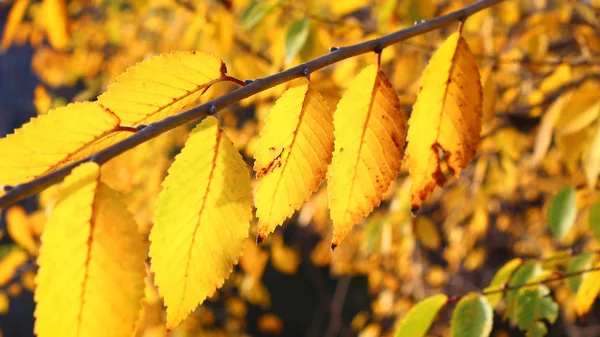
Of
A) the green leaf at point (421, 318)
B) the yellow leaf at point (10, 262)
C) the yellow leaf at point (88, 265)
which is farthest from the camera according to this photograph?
the yellow leaf at point (10, 262)

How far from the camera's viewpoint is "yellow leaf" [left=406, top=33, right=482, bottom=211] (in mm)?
502

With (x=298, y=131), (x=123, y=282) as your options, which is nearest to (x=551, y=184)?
(x=298, y=131)

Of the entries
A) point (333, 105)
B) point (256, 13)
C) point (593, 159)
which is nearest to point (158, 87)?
point (333, 105)

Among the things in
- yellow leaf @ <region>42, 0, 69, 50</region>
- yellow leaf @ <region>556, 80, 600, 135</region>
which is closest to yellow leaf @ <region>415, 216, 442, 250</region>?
yellow leaf @ <region>556, 80, 600, 135</region>

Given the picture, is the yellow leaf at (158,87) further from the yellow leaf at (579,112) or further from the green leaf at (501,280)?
the yellow leaf at (579,112)

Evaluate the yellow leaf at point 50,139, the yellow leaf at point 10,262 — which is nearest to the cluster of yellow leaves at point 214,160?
the yellow leaf at point 50,139

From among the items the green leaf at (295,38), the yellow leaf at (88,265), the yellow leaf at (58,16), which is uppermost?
the yellow leaf at (58,16)

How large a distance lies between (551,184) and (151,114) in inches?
91.3

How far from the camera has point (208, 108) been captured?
0.43 m

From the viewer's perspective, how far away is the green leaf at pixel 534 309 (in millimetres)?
795

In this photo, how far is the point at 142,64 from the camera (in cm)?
45

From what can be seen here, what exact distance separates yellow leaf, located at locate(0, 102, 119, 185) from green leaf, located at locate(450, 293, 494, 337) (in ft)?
1.69

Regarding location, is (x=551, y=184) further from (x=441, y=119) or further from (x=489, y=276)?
(x=489, y=276)

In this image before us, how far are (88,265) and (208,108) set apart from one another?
145 mm
